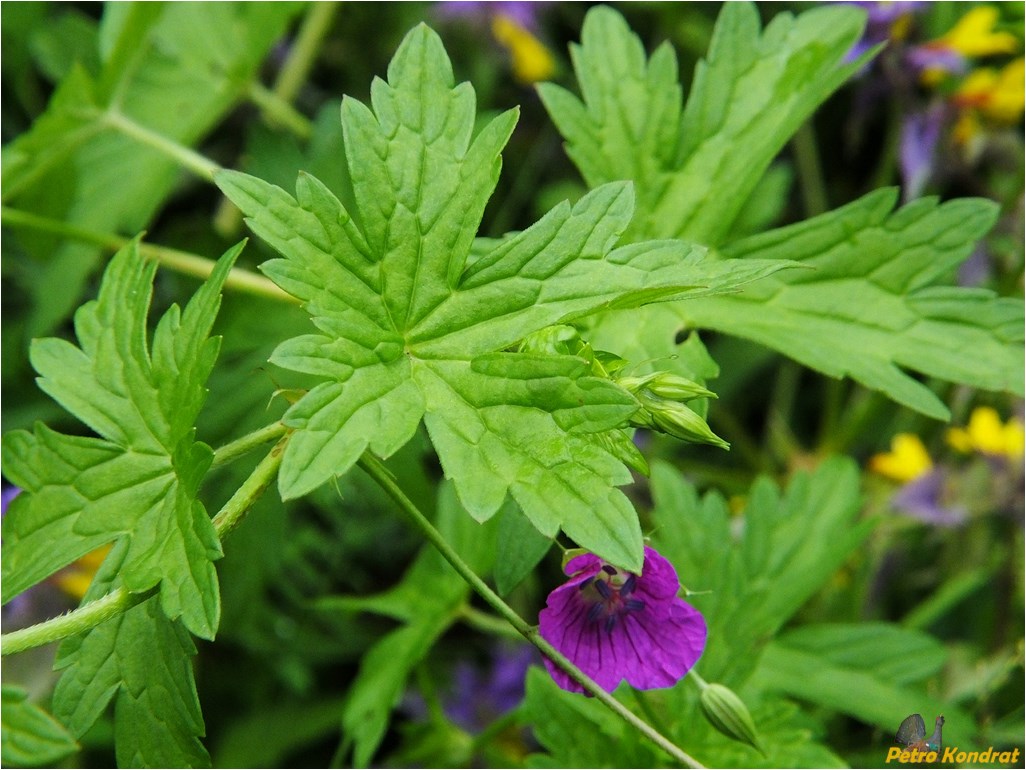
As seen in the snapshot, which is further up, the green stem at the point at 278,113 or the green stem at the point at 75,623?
→ the green stem at the point at 278,113

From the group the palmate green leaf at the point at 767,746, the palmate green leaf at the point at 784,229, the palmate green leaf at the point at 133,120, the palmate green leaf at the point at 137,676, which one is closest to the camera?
the palmate green leaf at the point at 137,676

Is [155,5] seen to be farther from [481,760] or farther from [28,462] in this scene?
[481,760]

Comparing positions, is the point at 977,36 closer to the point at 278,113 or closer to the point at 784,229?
the point at 784,229

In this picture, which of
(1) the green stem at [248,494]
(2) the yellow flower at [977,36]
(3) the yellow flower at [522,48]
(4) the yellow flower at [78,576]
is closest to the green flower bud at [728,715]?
(1) the green stem at [248,494]

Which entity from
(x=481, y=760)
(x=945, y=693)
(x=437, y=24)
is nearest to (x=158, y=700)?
(x=481, y=760)

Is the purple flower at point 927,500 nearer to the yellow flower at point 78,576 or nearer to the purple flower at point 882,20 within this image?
the purple flower at point 882,20

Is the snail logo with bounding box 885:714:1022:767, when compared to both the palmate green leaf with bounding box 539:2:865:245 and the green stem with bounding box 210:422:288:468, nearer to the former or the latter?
the palmate green leaf with bounding box 539:2:865:245
